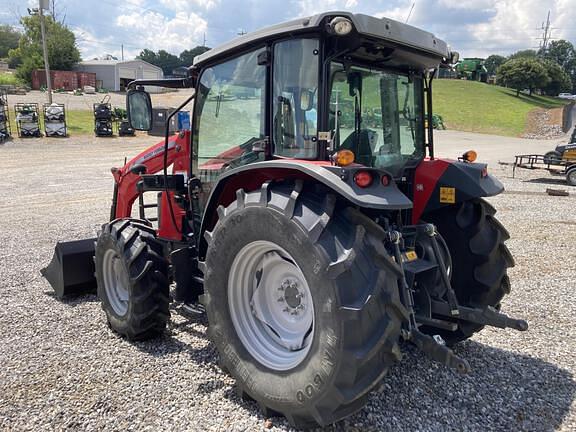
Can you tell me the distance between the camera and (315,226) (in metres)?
2.53

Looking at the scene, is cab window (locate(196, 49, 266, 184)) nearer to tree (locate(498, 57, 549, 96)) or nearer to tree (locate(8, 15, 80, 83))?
tree (locate(8, 15, 80, 83))

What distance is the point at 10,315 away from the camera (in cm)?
458

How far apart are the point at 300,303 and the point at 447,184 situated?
1.45 meters

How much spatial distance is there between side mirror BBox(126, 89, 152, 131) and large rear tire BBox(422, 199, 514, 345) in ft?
8.77

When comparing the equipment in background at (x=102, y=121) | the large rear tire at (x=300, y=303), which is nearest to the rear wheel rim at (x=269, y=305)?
the large rear tire at (x=300, y=303)

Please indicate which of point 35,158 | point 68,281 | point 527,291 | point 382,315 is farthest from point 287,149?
point 35,158

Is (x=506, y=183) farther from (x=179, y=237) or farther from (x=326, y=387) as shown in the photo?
(x=326, y=387)

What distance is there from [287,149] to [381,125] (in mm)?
758

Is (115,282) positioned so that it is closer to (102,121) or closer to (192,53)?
(102,121)

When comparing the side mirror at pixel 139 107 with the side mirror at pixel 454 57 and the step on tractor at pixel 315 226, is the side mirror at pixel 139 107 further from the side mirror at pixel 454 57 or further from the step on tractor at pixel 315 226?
the side mirror at pixel 454 57

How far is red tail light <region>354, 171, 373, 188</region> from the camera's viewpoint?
259cm

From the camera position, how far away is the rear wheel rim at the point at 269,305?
2953 millimetres

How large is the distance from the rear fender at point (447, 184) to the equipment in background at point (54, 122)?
79.2 feet

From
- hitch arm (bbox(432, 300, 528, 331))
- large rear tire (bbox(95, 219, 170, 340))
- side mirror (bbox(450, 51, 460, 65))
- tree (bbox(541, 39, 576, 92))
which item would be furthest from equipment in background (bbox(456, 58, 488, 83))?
tree (bbox(541, 39, 576, 92))
